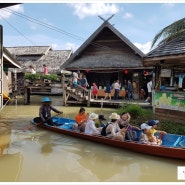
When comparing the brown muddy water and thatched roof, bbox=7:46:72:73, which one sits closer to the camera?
the brown muddy water

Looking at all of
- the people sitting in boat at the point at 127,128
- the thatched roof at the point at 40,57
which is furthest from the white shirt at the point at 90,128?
the thatched roof at the point at 40,57

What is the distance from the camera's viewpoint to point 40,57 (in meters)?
34.4

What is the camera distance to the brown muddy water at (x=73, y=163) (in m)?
6.49

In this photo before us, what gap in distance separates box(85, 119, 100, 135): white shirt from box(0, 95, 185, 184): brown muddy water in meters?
0.37

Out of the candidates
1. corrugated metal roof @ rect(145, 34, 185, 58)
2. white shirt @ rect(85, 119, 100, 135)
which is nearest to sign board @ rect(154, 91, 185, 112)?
corrugated metal roof @ rect(145, 34, 185, 58)

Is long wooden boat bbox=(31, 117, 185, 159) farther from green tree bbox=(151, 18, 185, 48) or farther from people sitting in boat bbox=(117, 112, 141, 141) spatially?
green tree bbox=(151, 18, 185, 48)

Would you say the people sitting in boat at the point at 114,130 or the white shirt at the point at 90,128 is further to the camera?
the white shirt at the point at 90,128

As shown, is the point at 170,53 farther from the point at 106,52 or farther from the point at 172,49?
the point at 106,52

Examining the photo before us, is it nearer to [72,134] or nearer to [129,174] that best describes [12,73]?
[72,134]

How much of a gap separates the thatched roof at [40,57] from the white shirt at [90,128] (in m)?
21.4

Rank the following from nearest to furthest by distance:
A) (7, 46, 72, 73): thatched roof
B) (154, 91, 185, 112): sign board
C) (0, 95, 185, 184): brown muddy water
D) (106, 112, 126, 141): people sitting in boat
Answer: (0, 95, 185, 184): brown muddy water, (106, 112, 126, 141): people sitting in boat, (154, 91, 185, 112): sign board, (7, 46, 72, 73): thatched roof

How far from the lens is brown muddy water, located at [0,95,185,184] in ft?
21.3

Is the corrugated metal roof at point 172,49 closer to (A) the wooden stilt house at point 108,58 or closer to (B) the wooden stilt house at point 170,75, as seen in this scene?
(B) the wooden stilt house at point 170,75

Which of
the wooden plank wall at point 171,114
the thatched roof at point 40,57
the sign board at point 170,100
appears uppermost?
the thatched roof at point 40,57
